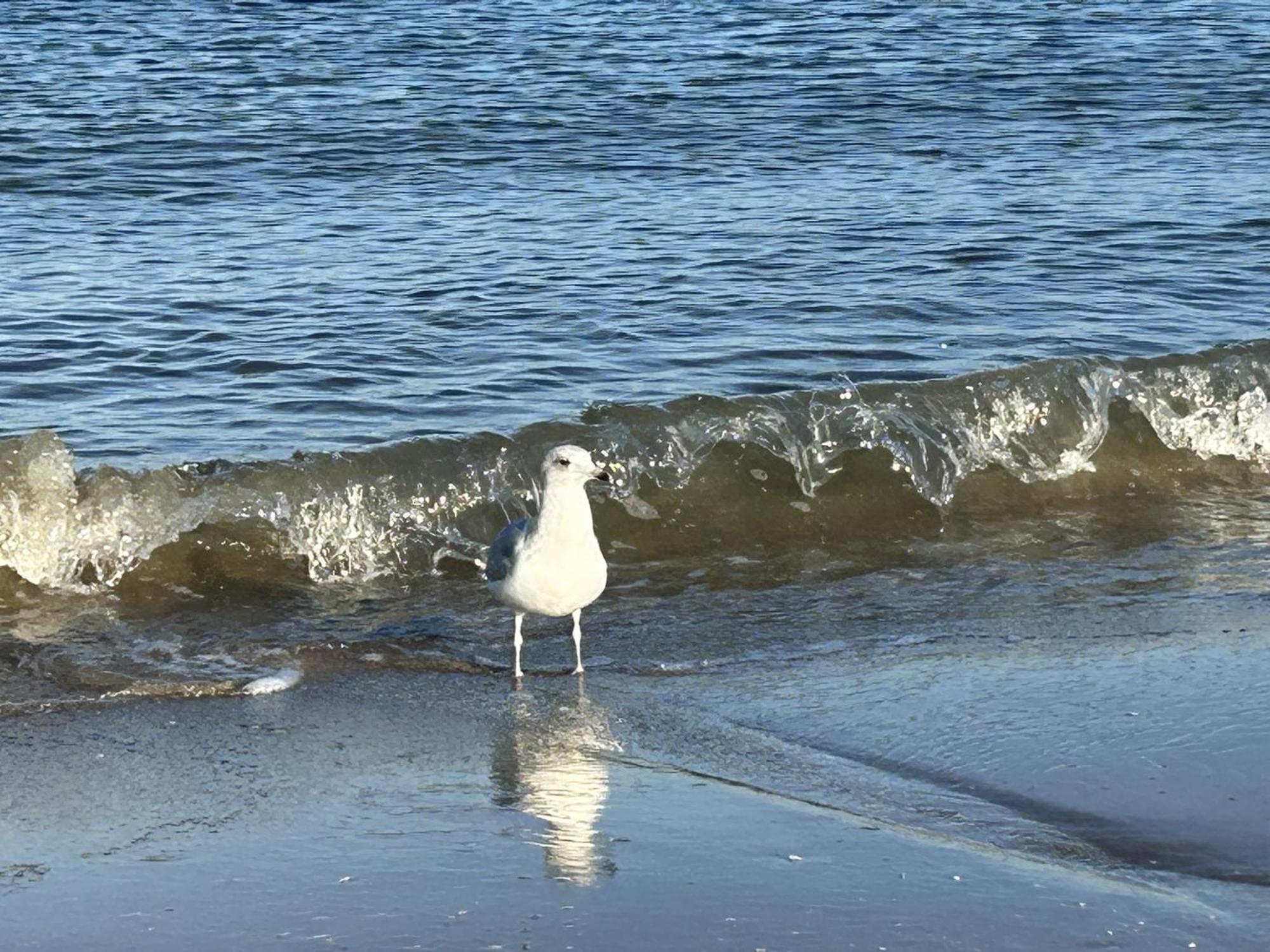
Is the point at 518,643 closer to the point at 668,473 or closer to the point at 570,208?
the point at 668,473

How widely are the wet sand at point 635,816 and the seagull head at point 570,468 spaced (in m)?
0.72

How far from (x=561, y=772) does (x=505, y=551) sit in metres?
1.04

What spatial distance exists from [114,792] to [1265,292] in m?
8.42

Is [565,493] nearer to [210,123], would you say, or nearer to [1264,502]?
[1264,502]

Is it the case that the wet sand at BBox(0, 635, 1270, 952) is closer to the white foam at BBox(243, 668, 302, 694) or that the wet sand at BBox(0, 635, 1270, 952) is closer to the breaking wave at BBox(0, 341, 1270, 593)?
the white foam at BBox(243, 668, 302, 694)

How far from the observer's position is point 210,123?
15156 mm

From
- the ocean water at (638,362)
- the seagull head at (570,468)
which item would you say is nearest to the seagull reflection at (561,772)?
the ocean water at (638,362)

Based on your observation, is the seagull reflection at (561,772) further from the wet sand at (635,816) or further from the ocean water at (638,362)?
the ocean water at (638,362)

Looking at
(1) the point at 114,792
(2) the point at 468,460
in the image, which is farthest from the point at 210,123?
(1) the point at 114,792

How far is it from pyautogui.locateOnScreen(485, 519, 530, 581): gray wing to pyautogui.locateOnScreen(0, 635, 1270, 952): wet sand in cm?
39

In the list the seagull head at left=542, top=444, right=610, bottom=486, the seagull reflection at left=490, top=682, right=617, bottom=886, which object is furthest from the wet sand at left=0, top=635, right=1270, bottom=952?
the seagull head at left=542, top=444, right=610, bottom=486

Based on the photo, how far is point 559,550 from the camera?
5766 mm

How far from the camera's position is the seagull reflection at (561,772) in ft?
14.7

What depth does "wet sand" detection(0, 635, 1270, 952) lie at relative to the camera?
4105 millimetres
